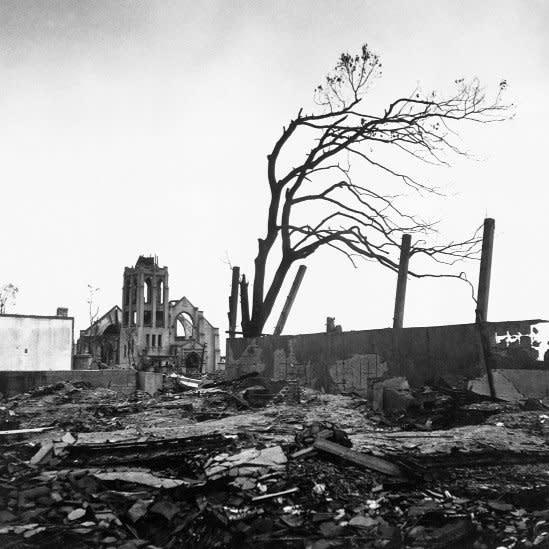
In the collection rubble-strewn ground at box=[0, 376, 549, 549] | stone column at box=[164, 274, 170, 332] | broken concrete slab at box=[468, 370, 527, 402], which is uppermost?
stone column at box=[164, 274, 170, 332]

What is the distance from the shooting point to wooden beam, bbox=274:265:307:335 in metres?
15.6

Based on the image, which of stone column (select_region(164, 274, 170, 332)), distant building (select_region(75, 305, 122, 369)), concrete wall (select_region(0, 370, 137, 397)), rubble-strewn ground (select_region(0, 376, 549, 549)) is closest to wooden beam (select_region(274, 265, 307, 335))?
concrete wall (select_region(0, 370, 137, 397))

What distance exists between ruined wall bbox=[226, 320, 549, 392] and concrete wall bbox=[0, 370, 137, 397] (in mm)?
4387

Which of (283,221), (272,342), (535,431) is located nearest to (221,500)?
(535,431)

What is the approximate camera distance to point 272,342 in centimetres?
1364

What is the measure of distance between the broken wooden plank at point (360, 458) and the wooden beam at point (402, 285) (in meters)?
5.90

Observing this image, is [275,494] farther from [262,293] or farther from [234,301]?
[234,301]

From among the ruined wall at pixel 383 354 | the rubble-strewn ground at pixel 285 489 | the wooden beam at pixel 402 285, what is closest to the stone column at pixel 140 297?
the ruined wall at pixel 383 354

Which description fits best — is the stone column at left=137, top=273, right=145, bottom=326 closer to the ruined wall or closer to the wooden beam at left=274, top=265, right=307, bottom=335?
the wooden beam at left=274, top=265, right=307, bottom=335

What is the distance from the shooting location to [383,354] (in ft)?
34.6

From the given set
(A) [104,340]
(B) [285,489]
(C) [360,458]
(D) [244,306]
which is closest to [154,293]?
(A) [104,340]

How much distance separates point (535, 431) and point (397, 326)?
4.60 metres

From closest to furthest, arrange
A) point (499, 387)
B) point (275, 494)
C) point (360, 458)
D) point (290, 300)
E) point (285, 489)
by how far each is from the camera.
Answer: point (275, 494) → point (285, 489) → point (360, 458) → point (499, 387) → point (290, 300)

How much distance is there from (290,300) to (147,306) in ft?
180
